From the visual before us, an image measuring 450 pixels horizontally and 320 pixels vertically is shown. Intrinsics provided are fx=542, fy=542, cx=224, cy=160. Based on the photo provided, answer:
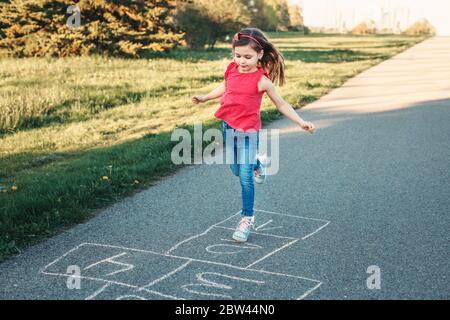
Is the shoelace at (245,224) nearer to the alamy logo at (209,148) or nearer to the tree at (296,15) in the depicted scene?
the alamy logo at (209,148)

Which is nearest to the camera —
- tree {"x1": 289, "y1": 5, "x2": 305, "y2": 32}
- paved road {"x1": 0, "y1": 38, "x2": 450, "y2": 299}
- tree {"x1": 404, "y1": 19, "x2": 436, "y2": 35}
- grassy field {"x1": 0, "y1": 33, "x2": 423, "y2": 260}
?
paved road {"x1": 0, "y1": 38, "x2": 450, "y2": 299}

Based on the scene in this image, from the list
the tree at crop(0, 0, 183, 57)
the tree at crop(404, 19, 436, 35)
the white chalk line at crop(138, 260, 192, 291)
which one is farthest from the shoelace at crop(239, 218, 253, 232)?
the tree at crop(404, 19, 436, 35)

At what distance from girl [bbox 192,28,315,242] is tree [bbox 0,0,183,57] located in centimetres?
1713

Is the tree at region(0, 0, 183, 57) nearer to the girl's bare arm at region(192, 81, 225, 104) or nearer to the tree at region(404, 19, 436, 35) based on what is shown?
the girl's bare arm at region(192, 81, 225, 104)

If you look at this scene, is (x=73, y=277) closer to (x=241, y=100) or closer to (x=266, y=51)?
(x=241, y=100)

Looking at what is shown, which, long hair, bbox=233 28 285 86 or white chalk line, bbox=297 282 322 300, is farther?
long hair, bbox=233 28 285 86

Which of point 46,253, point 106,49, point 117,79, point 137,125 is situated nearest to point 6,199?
point 46,253

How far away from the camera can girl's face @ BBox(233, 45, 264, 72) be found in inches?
169

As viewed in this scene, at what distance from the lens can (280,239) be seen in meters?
4.42

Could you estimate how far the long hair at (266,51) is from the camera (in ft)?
14.1

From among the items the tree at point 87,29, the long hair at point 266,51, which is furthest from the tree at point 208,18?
the long hair at point 266,51
